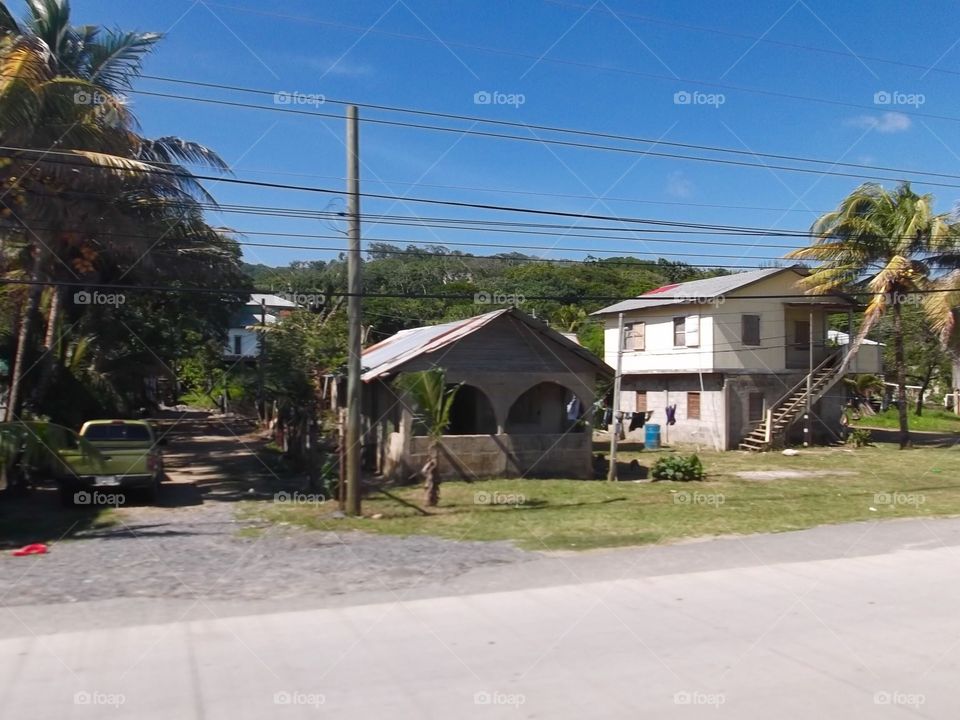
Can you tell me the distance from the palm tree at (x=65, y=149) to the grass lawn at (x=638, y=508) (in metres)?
7.17

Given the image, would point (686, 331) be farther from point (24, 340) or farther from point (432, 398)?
point (24, 340)

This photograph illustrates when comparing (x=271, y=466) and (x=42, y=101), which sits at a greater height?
(x=42, y=101)

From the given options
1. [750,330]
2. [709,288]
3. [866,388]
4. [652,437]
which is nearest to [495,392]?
[652,437]

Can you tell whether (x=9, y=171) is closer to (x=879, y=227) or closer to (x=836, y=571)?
(x=836, y=571)

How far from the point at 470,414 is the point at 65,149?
40.9 ft

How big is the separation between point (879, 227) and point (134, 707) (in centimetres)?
2896

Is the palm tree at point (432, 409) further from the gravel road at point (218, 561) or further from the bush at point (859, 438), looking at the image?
the bush at point (859, 438)

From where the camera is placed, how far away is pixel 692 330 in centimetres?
3077

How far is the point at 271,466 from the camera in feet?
74.5

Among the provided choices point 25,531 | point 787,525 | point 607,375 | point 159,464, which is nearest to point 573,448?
point 607,375

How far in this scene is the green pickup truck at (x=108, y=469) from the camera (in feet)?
48.1

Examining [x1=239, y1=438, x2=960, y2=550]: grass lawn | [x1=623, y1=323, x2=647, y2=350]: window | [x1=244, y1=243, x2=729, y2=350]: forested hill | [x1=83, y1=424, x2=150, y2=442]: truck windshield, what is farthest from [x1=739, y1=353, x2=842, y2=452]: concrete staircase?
[x1=83, y1=424, x2=150, y2=442]: truck windshield

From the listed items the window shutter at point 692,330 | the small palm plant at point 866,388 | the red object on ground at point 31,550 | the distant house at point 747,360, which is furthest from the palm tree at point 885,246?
the red object on ground at point 31,550

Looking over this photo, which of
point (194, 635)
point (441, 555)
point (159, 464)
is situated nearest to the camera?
point (194, 635)
